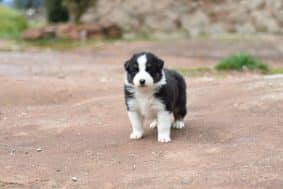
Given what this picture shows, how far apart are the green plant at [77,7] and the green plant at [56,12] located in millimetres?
2301

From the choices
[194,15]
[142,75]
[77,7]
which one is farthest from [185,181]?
[77,7]

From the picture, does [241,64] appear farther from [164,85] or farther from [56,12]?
[56,12]

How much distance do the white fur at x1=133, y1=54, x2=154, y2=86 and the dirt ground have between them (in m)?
0.69

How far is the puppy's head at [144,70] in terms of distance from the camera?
7.30m

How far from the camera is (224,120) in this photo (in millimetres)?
8602

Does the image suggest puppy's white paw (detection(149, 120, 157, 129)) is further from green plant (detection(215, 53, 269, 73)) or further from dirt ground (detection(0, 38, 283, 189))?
green plant (detection(215, 53, 269, 73))

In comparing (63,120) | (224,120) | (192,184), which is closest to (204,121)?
(224,120)

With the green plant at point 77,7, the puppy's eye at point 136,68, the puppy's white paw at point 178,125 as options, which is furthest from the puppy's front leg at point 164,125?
the green plant at point 77,7

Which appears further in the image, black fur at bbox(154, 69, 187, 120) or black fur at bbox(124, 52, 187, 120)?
black fur at bbox(154, 69, 187, 120)

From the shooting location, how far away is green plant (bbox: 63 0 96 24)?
2578cm

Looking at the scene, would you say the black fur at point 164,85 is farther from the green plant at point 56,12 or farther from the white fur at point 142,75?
the green plant at point 56,12

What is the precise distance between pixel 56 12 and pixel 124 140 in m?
21.4

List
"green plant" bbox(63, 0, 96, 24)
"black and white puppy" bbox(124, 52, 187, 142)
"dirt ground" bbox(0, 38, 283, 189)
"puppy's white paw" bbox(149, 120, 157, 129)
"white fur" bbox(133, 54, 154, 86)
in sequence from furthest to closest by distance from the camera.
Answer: "green plant" bbox(63, 0, 96, 24) → "puppy's white paw" bbox(149, 120, 157, 129) → "black and white puppy" bbox(124, 52, 187, 142) → "white fur" bbox(133, 54, 154, 86) → "dirt ground" bbox(0, 38, 283, 189)

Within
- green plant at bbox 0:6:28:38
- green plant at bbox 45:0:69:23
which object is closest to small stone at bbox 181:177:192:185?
green plant at bbox 45:0:69:23
